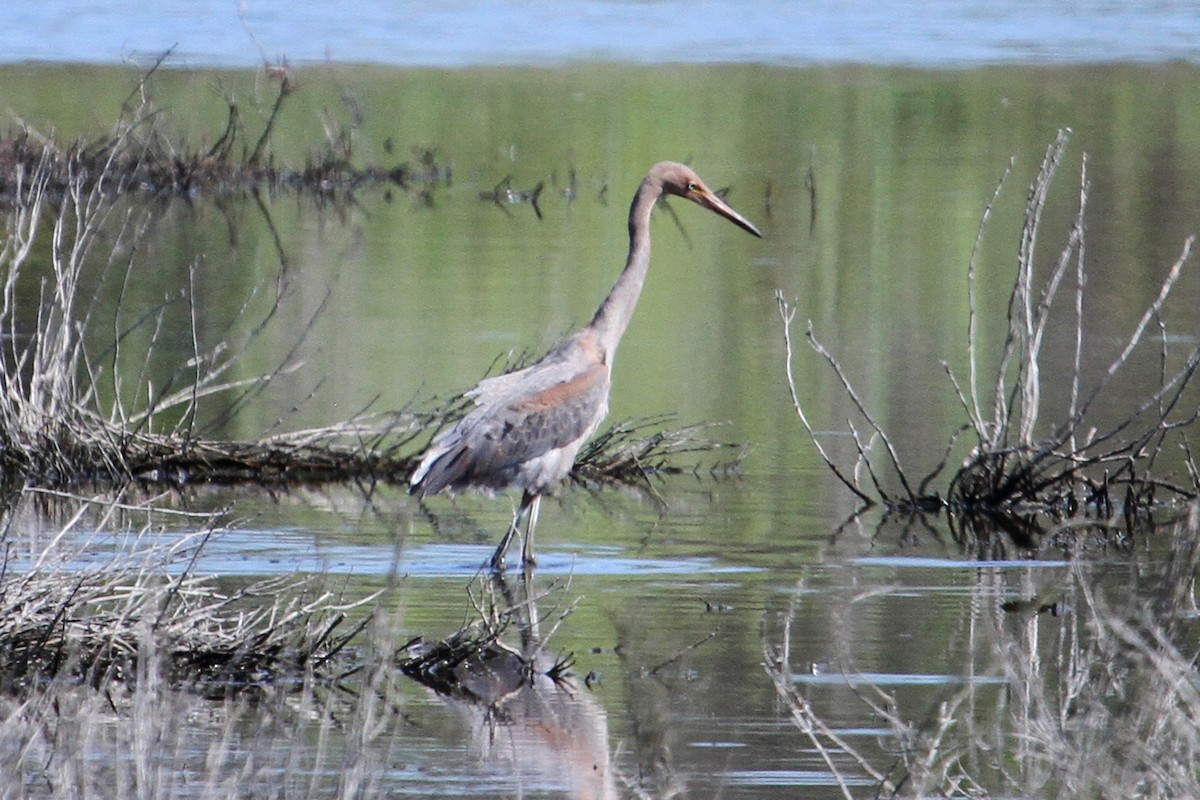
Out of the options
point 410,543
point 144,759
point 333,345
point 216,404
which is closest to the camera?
point 144,759

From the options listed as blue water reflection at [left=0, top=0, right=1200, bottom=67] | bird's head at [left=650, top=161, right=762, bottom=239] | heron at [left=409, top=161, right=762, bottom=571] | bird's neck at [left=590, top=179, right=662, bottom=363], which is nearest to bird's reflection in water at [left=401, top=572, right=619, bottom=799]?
heron at [left=409, top=161, right=762, bottom=571]

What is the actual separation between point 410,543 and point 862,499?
214 cm

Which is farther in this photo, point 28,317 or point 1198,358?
point 28,317

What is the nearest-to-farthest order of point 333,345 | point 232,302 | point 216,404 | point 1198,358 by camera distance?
1. point 1198,358
2. point 216,404
3. point 333,345
4. point 232,302

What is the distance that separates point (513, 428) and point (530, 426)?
0.23ft

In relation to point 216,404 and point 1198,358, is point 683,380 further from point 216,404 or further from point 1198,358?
point 1198,358

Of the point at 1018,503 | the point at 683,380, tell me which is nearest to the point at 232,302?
the point at 683,380

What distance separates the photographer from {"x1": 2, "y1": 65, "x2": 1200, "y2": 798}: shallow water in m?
7.43

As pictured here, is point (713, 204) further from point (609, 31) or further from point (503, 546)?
point (609, 31)

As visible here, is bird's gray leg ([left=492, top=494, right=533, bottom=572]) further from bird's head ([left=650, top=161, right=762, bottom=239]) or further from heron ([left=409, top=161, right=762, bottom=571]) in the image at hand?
bird's head ([left=650, top=161, right=762, bottom=239])

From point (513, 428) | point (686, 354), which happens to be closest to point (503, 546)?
point (513, 428)

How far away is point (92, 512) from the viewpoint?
1076cm

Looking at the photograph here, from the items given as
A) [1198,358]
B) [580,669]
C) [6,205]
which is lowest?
[6,205]

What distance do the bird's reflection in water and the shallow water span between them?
0.9 inches
